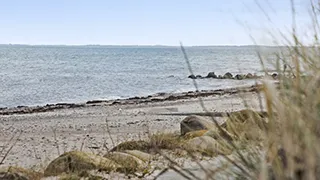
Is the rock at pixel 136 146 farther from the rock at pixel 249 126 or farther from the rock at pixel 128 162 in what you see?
the rock at pixel 249 126

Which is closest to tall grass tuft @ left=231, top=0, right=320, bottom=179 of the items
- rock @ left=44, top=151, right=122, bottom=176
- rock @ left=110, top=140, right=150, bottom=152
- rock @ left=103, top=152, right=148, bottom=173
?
rock @ left=103, top=152, right=148, bottom=173

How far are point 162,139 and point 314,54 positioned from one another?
471 cm

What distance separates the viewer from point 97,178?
5250mm

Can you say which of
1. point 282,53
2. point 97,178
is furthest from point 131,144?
point 282,53

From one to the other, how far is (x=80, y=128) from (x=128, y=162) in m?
8.96

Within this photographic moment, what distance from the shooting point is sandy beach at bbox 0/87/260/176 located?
10.3m

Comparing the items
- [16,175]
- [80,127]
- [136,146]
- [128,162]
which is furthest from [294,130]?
[80,127]

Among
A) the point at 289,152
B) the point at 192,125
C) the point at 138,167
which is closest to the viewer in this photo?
the point at 289,152

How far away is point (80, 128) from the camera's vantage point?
1467 centimetres

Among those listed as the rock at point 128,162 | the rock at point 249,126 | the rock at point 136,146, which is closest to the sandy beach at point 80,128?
the rock at point 136,146

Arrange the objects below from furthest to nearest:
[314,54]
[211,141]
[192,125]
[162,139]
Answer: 1. [192,125]
2. [162,139]
3. [211,141]
4. [314,54]

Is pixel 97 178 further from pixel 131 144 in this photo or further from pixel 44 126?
pixel 44 126

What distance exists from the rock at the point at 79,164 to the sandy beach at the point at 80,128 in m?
1.59

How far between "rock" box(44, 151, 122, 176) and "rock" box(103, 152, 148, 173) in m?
0.10
